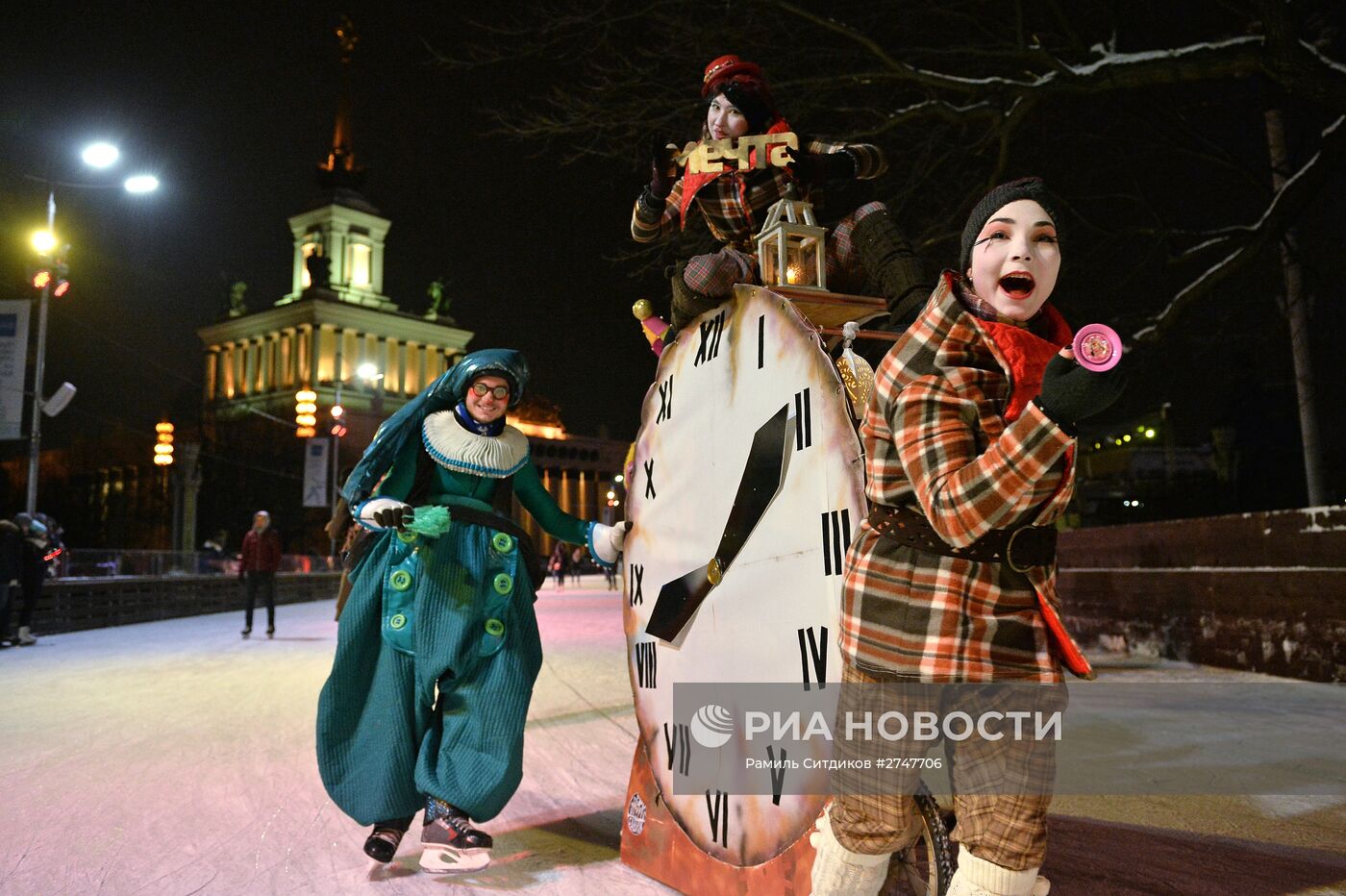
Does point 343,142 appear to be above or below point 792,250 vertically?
above

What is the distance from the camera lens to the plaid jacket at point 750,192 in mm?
2920

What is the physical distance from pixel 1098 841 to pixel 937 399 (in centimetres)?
240

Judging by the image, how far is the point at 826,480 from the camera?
212 cm

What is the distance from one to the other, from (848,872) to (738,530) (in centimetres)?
91

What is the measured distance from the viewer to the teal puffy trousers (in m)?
3.35

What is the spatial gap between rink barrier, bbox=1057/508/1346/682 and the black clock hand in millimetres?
6293

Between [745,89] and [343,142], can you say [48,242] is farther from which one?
[343,142]

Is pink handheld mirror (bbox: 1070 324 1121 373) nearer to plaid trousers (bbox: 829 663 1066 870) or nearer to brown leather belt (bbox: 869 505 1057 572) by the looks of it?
brown leather belt (bbox: 869 505 1057 572)

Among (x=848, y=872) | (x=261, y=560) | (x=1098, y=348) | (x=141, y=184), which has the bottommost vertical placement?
(x=848, y=872)

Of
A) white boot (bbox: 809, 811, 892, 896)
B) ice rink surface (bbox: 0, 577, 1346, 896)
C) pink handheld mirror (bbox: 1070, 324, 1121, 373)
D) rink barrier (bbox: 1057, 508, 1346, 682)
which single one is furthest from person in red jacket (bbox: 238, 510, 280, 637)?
pink handheld mirror (bbox: 1070, 324, 1121, 373)

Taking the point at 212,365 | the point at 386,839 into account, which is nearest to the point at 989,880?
the point at 386,839

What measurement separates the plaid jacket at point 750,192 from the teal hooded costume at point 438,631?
40.5 inches

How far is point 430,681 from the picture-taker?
11.3 ft

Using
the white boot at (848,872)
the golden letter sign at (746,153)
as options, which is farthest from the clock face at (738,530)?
the golden letter sign at (746,153)
